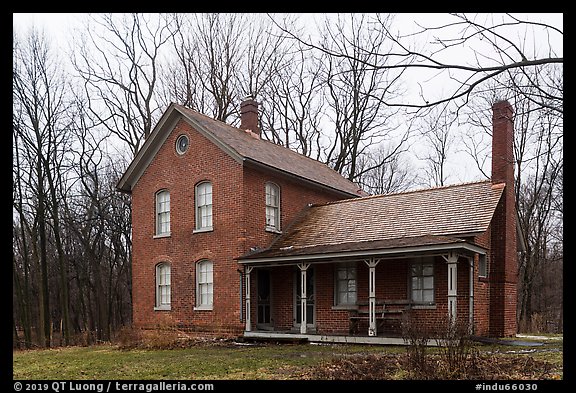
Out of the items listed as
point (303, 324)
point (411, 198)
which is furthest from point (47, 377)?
point (411, 198)

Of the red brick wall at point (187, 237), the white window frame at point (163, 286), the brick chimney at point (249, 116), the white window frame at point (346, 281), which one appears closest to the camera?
the white window frame at point (346, 281)

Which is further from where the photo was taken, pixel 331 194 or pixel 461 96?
pixel 331 194

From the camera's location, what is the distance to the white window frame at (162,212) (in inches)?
872

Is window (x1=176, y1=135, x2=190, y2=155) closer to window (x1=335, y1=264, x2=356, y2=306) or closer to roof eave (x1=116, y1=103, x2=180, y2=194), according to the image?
roof eave (x1=116, y1=103, x2=180, y2=194)

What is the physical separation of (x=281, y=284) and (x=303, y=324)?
2.72m

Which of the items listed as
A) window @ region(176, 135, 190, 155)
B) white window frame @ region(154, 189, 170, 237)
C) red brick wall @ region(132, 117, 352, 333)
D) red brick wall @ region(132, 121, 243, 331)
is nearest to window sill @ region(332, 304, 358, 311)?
red brick wall @ region(132, 117, 352, 333)

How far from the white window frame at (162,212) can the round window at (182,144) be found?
166 cm

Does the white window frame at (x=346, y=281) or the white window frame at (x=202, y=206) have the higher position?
the white window frame at (x=202, y=206)

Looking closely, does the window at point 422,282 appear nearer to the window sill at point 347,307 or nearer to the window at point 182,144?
the window sill at point 347,307

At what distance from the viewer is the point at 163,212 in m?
22.3

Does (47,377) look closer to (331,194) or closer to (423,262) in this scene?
(423,262)

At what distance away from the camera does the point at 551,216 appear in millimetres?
35000

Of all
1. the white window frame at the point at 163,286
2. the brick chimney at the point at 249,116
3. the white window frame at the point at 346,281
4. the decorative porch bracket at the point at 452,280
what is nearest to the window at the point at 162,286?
the white window frame at the point at 163,286

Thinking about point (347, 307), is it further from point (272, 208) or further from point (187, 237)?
point (187, 237)
